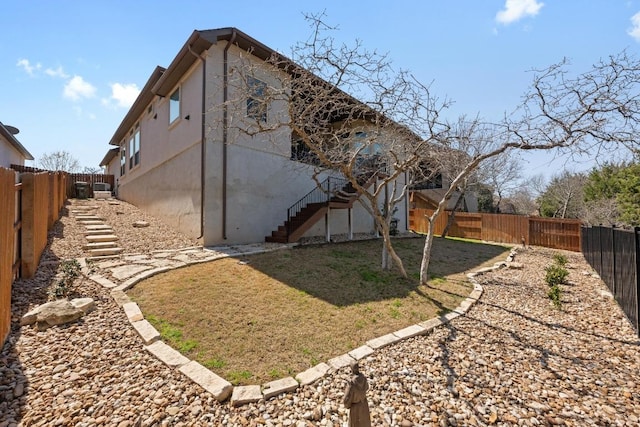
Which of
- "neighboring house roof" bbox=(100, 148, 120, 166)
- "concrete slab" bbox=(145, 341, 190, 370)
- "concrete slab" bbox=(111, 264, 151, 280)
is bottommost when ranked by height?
"concrete slab" bbox=(145, 341, 190, 370)

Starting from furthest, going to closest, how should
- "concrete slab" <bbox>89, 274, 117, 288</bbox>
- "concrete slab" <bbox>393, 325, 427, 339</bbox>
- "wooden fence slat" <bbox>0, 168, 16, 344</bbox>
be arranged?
"concrete slab" <bbox>89, 274, 117, 288</bbox> → "concrete slab" <bbox>393, 325, 427, 339</bbox> → "wooden fence slat" <bbox>0, 168, 16, 344</bbox>

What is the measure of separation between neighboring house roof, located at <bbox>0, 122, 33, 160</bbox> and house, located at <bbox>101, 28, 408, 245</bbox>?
7.89 meters

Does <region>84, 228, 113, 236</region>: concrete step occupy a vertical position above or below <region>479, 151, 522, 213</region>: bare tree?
below

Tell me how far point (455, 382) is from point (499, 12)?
7.12 m

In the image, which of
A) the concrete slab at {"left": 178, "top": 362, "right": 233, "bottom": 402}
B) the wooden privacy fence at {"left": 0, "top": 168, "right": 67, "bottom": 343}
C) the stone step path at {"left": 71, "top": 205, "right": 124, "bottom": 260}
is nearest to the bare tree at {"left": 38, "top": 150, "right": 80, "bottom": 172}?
the stone step path at {"left": 71, "top": 205, "right": 124, "bottom": 260}

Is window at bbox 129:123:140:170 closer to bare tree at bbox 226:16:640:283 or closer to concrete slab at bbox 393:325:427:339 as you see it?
bare tree at bbox 226:16:640:283

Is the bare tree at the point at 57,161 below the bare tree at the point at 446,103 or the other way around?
the other way around

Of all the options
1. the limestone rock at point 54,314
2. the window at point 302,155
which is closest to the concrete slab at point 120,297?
the limestone rock at point 54,314

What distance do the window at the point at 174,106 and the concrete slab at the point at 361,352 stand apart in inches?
413

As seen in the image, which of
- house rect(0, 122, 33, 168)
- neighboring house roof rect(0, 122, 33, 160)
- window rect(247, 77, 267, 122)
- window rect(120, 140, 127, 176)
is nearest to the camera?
window rect(247, 77, 267, 122)

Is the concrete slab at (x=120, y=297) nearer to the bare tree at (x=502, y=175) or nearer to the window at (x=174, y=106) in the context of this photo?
the window at (x=174, y=106)

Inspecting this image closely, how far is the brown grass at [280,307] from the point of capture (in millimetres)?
3283

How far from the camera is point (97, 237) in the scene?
7.83 meters

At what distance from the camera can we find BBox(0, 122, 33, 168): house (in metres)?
14.6
